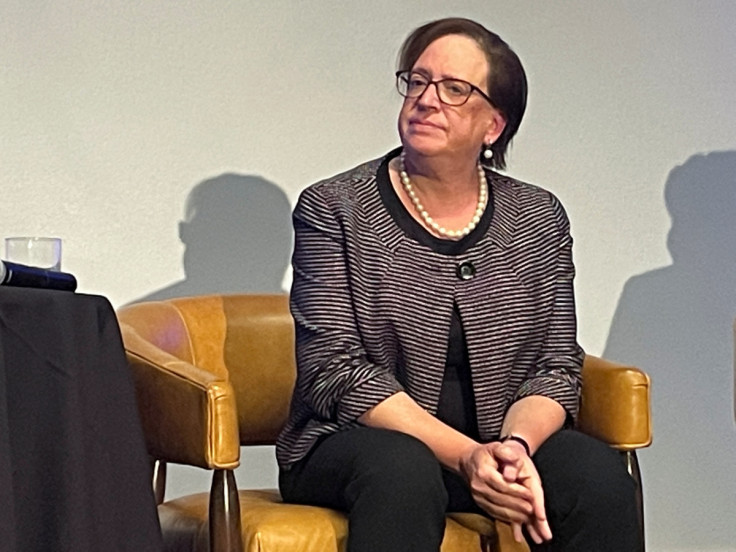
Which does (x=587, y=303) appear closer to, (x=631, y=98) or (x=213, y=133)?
(x=631, y=98)

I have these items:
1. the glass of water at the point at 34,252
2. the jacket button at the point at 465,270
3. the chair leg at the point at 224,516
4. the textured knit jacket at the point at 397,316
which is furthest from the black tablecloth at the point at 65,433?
the jacket button at the point at 465,270

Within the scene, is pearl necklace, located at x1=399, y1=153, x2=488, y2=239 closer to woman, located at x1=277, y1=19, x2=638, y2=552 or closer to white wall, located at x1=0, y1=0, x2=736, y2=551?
woman, located at x1=277, y1=19, x2=638, y2=552

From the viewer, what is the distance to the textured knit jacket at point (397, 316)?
1831 mm

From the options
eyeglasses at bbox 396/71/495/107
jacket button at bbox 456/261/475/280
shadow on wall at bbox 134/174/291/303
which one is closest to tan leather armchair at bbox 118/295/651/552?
jacket button at bbox 456/261/475/280

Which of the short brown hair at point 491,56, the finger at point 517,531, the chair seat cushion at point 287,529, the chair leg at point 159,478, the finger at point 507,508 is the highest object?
the short brown hair at point 491,56

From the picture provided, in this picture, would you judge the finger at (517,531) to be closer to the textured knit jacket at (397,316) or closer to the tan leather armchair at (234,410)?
the tan leather armchair at (234,410)

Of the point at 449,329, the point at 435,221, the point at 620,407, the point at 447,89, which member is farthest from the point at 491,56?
the point at 620,407

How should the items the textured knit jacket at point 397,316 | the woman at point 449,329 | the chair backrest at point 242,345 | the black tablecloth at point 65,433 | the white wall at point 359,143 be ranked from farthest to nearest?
1. the white wall at point 359,143
2. the chair backrest at point 242,345
3. the textured knit jacket at point 397,316
4. the woman at point 449,329
5. the black tablecloth at point 65,433

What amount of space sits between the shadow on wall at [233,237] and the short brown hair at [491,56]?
0.73 meters

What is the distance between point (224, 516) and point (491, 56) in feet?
2.72

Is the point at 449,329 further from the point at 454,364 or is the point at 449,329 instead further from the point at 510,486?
the point at 510,486

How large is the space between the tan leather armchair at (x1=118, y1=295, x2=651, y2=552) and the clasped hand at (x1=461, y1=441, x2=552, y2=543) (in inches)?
3.1

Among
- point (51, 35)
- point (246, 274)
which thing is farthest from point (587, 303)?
point (51, 35)

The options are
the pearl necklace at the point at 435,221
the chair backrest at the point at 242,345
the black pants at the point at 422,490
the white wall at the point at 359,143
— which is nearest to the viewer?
the black pants at the point at 422,490
